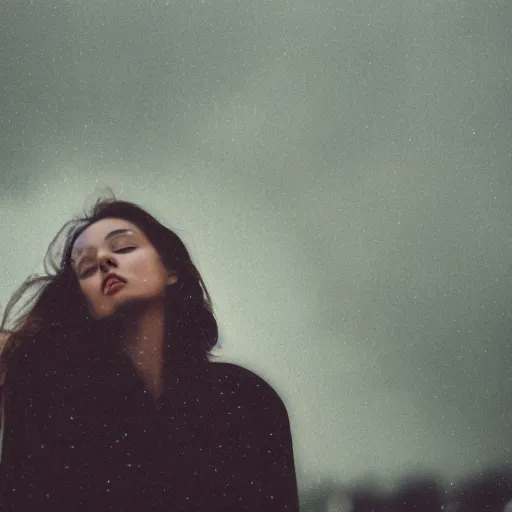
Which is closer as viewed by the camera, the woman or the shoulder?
the woman

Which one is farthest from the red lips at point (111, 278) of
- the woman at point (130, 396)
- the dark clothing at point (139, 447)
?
the dark clothing at point (139, 447)

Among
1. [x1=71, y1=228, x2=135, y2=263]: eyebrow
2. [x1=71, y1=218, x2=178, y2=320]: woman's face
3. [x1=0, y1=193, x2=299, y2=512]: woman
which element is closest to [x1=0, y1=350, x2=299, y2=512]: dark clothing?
[x1=0, y1=193, x2=299, y2=512]: woman

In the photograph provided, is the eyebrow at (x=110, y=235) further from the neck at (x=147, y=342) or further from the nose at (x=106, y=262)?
the neck at (x=147, y=342)

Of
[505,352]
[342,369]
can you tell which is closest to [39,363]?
[342,369]

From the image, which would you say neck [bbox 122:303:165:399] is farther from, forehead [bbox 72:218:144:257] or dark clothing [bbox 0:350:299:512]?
forehead [bbox 72:218:144:257]

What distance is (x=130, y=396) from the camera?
1.23 metres

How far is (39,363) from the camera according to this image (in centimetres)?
123

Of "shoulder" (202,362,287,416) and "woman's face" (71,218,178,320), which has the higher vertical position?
"woman's face" (71,218,178,320)

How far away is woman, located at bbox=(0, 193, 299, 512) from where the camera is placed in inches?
45.2

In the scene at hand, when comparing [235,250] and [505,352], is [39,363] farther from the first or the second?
[505,352]

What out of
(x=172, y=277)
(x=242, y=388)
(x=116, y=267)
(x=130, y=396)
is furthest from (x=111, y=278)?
(x=242, y=388)

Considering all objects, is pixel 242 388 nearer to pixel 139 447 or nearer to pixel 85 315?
pixel 139 447

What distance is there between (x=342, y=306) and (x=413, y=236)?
251 millimetres

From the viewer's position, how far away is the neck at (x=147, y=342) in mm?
1262
